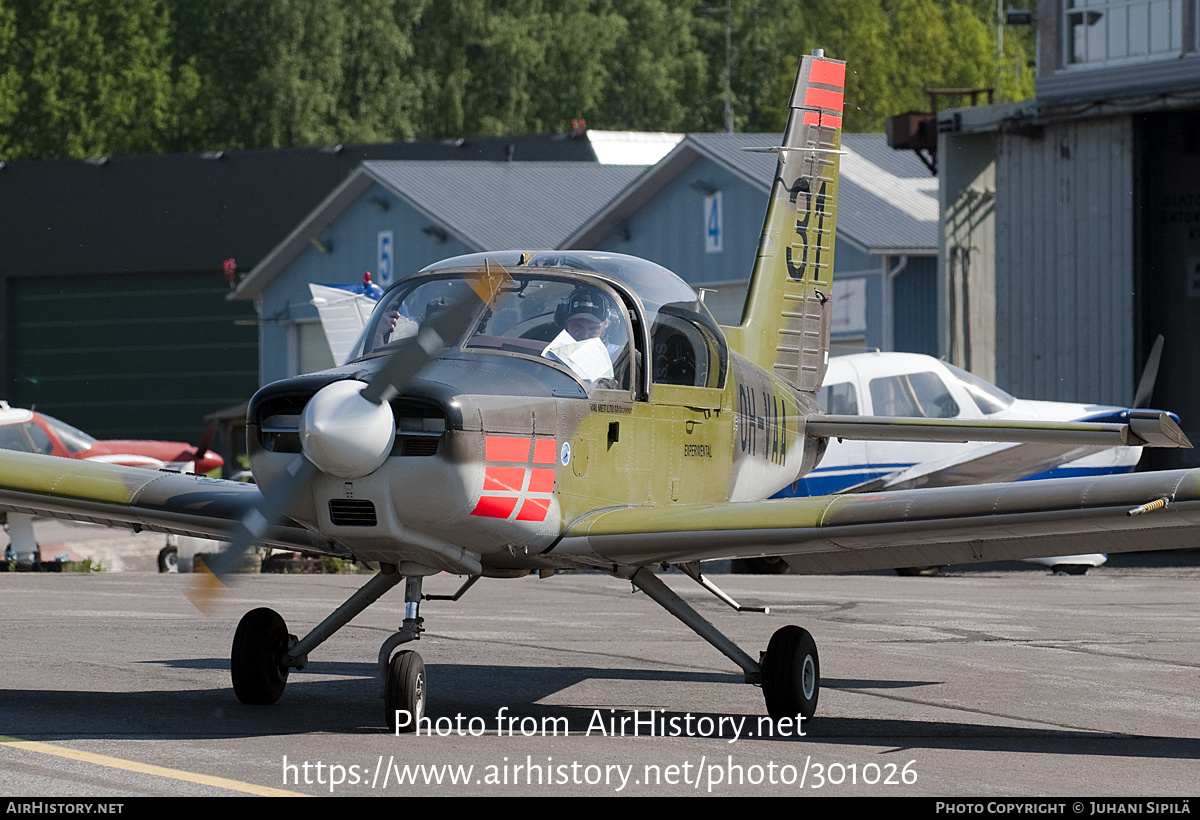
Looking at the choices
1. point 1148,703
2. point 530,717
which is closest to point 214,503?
point 530,717

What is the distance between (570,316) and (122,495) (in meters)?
2.57

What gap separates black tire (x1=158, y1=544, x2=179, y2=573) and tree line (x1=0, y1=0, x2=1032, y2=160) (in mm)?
46431

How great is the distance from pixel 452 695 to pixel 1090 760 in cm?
338

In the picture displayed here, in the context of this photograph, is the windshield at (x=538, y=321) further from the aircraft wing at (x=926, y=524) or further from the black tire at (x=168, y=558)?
the black tire at (x=168, y=558)

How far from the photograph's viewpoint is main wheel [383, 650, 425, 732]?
25.0ft

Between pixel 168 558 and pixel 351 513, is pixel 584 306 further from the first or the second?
pixel 168 558

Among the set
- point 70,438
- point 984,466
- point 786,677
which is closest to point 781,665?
point 786,677

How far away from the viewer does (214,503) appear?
878 cm

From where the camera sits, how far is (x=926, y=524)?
25.9ft

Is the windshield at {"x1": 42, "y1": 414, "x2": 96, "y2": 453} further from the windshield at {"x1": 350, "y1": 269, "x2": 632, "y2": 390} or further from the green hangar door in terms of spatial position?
the green hangar door

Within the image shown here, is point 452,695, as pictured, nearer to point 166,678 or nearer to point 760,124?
point 166,678

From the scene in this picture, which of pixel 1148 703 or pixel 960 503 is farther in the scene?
pixel 1148 703

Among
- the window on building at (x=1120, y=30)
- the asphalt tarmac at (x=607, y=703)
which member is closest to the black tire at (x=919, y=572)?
the asphalt tarmac at (x=607, y=703)

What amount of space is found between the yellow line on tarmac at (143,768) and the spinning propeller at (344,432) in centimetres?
92
